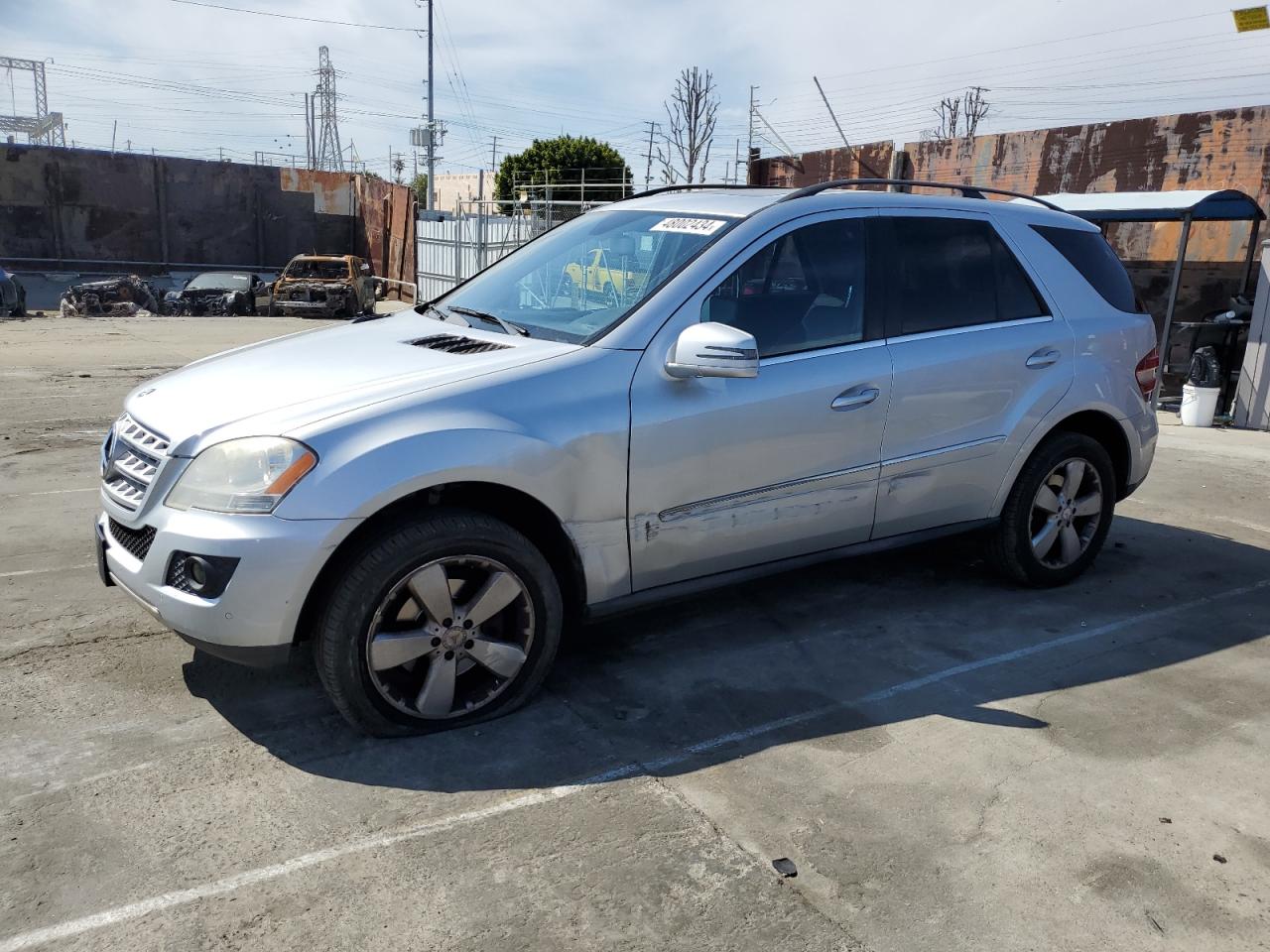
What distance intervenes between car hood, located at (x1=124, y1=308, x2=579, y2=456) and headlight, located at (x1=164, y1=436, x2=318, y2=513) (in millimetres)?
51

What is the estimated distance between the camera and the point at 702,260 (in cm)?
392

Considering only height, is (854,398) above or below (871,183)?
below

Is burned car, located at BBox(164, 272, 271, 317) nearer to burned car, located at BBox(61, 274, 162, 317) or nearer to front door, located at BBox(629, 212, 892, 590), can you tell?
burned car, located at BBox(61, 274, 162, 317)

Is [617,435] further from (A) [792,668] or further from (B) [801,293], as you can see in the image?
(A) [792,668]

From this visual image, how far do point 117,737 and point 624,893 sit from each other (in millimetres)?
1849

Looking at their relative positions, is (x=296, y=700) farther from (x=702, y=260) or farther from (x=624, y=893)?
(x=702, y=260)

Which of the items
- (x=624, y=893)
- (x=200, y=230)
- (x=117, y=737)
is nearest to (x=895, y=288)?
(x=624, y=893)

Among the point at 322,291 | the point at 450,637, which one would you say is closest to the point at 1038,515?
the point at 450,637

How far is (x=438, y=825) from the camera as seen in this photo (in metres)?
2.98

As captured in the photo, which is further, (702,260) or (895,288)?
(895,288)

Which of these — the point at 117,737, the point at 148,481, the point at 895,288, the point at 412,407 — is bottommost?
the point at 117,737

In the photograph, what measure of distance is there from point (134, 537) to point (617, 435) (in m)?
1.65

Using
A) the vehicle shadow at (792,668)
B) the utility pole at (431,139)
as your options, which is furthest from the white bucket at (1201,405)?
the utility pole at (431,139)

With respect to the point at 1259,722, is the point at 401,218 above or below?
Result: above
